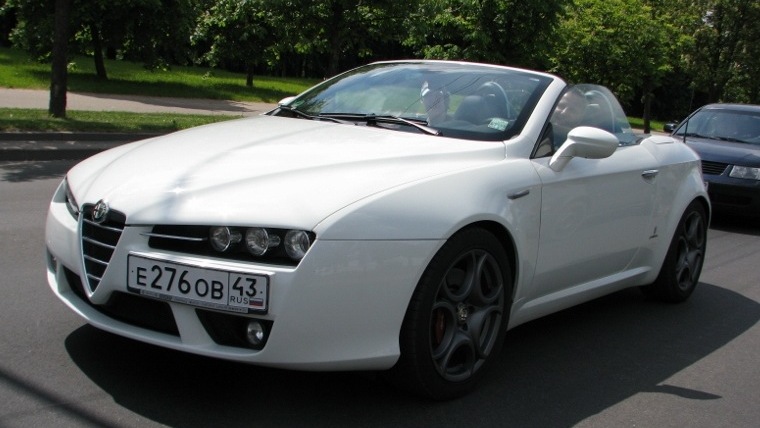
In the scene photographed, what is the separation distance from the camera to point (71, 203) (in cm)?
407

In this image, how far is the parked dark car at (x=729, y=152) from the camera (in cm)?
1047

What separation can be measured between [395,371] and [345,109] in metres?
1.74

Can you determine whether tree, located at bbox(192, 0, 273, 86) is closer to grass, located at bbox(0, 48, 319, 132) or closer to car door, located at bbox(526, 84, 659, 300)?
grass, located at bbox(0, 48, 319, 132)

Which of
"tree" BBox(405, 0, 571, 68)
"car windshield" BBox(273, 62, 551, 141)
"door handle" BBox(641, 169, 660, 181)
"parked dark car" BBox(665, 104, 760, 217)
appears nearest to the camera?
"car windshield" BBox(273, 62, 551, 141)

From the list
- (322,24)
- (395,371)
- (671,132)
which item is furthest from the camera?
(322,24)

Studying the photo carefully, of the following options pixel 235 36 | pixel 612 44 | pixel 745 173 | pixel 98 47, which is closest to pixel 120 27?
pixel 98 47

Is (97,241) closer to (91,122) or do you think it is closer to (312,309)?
(312,309)

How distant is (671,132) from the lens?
497 inches

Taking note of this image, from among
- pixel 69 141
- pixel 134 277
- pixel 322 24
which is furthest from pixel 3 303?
pixel 322 24

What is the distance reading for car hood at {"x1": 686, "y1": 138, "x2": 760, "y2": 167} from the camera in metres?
10.6

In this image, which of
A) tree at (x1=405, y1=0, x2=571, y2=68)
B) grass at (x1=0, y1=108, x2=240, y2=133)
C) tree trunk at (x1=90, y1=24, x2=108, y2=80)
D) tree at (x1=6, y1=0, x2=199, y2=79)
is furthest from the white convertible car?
tree trunk at (x1=90, y1=24, x2=108, y2=80)

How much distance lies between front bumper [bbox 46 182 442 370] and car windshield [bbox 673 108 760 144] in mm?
8810

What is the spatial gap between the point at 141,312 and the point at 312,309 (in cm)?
72

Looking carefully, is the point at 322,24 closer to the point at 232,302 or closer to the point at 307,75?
the point at 232,302
